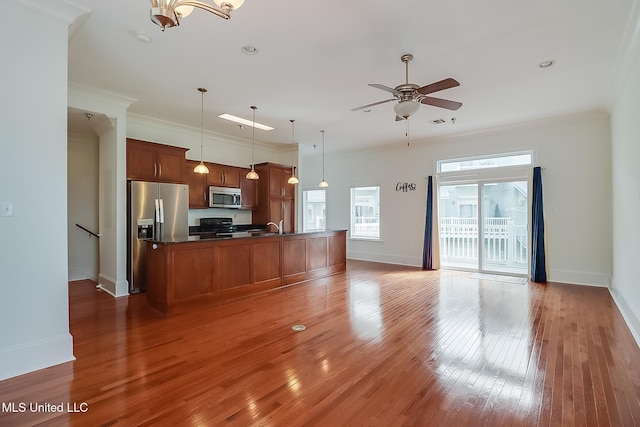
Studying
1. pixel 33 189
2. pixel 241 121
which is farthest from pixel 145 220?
pixel 33 189

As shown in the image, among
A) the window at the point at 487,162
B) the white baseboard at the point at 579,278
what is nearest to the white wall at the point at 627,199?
the white baseboard at the point at 579,278

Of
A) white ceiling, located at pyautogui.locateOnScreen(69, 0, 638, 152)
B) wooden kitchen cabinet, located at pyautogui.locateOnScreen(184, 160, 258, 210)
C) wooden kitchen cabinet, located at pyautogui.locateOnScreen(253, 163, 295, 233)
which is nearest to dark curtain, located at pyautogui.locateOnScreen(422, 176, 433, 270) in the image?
white ceiling, located at pyautogui.locateOnScreen(69, 0, 638, 152)

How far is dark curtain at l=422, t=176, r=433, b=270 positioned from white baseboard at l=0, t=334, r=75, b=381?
20.9ft

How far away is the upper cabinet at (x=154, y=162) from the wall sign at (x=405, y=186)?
4980mm

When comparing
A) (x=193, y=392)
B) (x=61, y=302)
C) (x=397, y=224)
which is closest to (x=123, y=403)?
(x=193, y=392)

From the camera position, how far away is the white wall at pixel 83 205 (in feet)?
19.3

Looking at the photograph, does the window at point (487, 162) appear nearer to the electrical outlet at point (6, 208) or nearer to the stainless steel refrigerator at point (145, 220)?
the stainless steel refrigerator at point (145, 220)

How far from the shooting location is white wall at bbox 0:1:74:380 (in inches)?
96.7

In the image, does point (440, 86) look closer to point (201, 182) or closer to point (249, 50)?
point (249, 50)

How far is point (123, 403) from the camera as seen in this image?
6.84 feet

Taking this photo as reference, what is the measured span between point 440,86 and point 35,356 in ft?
14.3

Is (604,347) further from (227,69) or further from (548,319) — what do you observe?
(227,69)

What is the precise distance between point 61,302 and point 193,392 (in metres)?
1.55

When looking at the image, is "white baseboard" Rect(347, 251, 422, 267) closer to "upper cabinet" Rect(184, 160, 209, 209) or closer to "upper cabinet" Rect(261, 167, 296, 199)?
"upper cabinet" Rect(261, 167, 296, 199)
